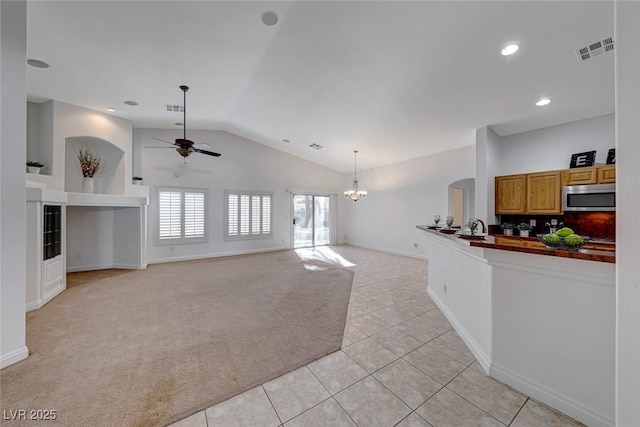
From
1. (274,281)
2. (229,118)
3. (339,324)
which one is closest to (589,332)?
(339,324)

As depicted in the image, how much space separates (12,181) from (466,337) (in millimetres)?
4598

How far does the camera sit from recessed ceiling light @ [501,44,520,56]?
9.16 ft

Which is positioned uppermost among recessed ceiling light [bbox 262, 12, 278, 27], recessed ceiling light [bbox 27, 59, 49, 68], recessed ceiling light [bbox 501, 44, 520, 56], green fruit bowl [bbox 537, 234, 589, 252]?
recessed ceiling light [bbox 262, 12, 278, 27]

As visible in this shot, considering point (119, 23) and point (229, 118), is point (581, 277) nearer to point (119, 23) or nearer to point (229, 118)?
point (119, 23)

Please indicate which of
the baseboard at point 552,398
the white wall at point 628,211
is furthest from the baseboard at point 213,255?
the white wall at point 628,211

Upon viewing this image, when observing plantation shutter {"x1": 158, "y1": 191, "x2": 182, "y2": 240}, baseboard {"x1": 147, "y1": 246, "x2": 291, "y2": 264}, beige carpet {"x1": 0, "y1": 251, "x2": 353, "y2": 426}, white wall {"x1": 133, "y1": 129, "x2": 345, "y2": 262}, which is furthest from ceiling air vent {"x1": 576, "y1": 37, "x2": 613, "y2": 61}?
plantation shutter {"x1": 158, "y1": 191, "x2": 182, "y2": 240}

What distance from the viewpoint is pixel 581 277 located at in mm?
1515

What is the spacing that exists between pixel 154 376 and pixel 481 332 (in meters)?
2.93

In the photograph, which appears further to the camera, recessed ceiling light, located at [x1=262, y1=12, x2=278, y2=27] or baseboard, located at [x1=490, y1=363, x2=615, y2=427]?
recessed ceiling light, located at [x1=262, y1=12, x2=278, y2=27]

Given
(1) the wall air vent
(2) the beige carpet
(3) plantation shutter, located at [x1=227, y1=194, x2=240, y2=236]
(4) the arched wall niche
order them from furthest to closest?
(3) plantation shutter, located at [x1=227, y1=194, x2=240, y2=236]
(4) the arched wall niche
(1) the wall air vent
(2) the beige carpet

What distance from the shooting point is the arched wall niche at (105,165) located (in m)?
5.13

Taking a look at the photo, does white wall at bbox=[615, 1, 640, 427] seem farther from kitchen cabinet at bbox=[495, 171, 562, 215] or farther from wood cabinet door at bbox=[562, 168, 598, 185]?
kitchen cabinet at bbox=[495, 171, 562, 215]

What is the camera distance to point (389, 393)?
70.2 inches

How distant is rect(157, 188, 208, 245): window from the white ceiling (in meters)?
2.09
